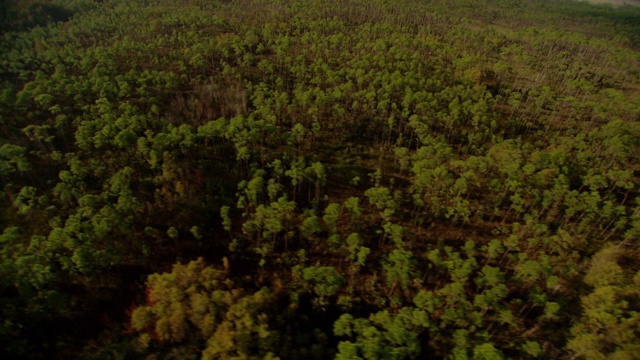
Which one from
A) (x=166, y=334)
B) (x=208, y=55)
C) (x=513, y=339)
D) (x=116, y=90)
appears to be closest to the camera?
(x=166, y=334)

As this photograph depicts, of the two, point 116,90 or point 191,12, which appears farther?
point 191,12

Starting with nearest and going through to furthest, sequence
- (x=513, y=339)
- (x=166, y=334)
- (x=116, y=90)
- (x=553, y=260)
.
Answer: (x=166, y=334)
(x=513, y=339)
(x=553, y=260)
(x=116, y=90)

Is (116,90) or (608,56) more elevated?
(608,56)

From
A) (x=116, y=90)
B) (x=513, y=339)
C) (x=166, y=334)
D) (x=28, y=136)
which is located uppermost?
(x=116, y=90)

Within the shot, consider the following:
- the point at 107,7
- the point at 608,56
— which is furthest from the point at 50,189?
the point at 608,56

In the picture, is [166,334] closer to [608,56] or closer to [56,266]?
[56,266]

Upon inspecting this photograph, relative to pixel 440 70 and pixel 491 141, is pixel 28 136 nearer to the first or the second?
pixel 491 141
